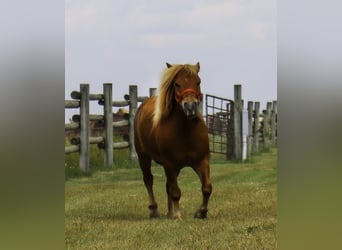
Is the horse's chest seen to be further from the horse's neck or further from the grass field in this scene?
the grass field

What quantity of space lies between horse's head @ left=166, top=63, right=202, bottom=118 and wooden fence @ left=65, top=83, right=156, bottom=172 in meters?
0.35

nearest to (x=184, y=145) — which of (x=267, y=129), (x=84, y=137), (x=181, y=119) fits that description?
(x=181, y=119)

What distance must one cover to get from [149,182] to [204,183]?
0.57 metres

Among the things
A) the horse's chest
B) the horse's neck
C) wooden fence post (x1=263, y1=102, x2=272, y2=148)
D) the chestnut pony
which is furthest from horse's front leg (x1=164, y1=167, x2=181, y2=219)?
wooden fence post (x1=263, y1=102, x2=272, y2=148)

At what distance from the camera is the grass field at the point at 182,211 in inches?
166

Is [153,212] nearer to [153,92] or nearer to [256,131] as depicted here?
[153,92]

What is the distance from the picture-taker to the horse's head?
181 inches

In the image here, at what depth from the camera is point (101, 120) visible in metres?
5.92
